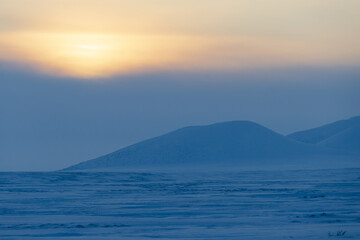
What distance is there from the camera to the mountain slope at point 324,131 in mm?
99125

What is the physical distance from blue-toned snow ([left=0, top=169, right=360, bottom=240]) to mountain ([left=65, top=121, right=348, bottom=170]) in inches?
1346

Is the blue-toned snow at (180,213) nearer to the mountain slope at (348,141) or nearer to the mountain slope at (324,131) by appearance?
the mountain slope at (348,141)

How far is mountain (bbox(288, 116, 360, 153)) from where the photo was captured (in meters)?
81.6

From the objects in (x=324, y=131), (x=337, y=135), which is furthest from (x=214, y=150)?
(x=324, y=131)

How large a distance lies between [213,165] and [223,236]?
50.8 m

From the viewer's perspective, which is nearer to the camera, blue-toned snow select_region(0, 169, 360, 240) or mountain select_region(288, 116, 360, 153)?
blue-toned snow select_region(0, 169, 360, 240)

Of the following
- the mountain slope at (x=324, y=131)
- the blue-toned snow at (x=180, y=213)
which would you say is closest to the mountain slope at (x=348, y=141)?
the mountain slope at (x=324, y=131)

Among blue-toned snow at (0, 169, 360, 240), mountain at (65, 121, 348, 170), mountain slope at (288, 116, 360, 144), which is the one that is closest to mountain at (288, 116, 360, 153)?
mountain slope at (288, 116, 360, 144)

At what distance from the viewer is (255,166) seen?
65312 millimetres

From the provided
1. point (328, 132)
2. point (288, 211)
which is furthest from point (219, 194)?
point (328, 132)

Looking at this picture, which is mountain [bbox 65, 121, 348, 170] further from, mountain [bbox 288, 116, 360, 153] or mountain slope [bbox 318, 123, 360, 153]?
mountain [bbox 288, 116, 360, 153]

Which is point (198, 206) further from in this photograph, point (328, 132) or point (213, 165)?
point (328, 132)

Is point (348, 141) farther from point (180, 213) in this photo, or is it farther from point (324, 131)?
point (180, 213)

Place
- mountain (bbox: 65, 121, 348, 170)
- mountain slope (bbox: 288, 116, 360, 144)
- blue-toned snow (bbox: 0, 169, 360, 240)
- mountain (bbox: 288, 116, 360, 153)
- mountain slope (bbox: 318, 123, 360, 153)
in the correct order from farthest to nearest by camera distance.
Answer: mountain slope (bbox: 288, 116, 360, 144) < mountain (bbox: 288, 116, 360, 153) < mountain slope (bbox: 318, 123, 360, 153) < mountain (bbox: 65, 121, 348, 170) < blue-toned snow (bbox: 0, 169, 360, 240)
